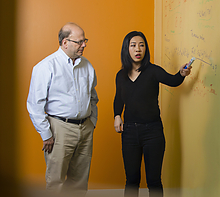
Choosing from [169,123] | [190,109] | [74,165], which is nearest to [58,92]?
[74,165]

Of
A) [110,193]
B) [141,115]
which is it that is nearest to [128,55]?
[141,115]

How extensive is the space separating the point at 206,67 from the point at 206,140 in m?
0.41

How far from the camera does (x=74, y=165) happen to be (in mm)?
1591

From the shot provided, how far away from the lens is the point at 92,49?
2.30 m

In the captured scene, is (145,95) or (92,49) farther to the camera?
(92,49)

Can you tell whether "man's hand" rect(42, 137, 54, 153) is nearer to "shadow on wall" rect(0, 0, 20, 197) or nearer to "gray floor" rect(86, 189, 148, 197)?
"shadow on wall" rect(0, 0, 20, 197)

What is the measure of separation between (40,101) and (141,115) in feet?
2.17

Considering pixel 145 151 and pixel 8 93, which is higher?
pixel 8 93

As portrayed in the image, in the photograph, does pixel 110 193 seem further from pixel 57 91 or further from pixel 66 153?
pixel 57 91

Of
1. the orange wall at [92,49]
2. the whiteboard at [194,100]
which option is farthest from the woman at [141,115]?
the orange wall at [92,49]

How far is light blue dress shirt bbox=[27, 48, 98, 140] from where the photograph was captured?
1.40m

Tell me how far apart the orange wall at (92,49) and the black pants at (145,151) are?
3.01ft

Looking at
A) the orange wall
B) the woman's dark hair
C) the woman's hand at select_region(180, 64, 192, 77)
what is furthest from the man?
the orange wall

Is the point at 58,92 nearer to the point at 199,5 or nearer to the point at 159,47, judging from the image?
the point at 199,5
